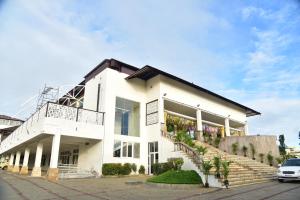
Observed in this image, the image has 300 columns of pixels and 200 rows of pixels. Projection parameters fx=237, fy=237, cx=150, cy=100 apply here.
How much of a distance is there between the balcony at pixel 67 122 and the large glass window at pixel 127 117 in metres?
1.81

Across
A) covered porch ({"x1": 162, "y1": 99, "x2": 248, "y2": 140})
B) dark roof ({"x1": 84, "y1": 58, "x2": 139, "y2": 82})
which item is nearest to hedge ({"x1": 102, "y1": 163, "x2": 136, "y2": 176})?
covered porch ({"x1": 162, "y1": 99, "x2": 248, "y2": 140})

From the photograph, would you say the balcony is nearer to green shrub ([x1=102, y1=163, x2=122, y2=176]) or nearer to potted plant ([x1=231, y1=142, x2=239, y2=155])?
green shrub ([x1=102, y1=163, x2=122, y2=176])

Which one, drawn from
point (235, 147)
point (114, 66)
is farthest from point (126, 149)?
point (235, 147)

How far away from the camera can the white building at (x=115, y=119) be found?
60.4 ft

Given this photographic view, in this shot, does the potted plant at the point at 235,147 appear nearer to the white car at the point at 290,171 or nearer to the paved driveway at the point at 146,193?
the white car at the point at 290,171

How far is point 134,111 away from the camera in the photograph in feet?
76.9

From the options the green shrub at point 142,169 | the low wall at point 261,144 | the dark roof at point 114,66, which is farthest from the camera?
the low wall at point 261,144

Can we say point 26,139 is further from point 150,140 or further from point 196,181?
point 196,181

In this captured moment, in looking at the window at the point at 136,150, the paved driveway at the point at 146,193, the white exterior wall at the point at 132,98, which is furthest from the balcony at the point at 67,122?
the paved driveway at the point at 146,193

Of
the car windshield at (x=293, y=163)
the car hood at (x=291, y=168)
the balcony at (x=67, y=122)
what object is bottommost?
the car hood at (x=291, y=168)

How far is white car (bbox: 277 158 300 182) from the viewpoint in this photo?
14109 mm

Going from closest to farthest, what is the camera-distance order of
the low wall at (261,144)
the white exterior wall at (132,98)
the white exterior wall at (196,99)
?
the white exterior wall at (132,98) → the low wall at (261,144) → the white exterior wall at (196,99)

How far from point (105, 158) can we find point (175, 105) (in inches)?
A: 378

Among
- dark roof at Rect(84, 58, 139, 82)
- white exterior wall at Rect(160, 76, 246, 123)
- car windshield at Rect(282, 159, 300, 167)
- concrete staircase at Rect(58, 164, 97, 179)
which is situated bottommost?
concrete staircase at Rect(58, 164, 97, 179)
